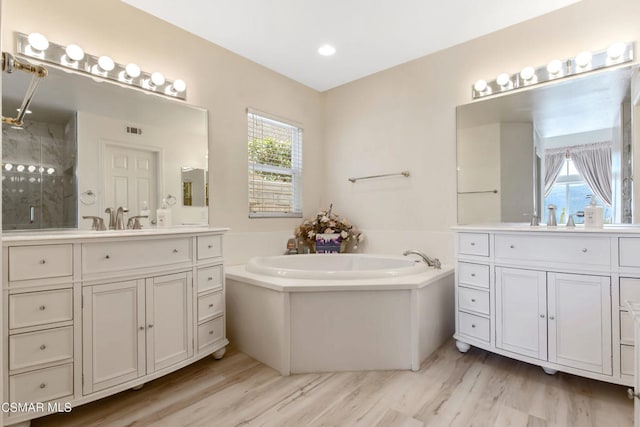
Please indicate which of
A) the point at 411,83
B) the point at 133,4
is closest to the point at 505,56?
the point at 411,83

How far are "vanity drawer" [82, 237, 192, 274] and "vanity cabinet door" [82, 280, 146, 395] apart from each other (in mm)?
93

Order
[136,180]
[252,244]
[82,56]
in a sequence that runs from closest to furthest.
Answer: [82,56], [136,180], [252,244]

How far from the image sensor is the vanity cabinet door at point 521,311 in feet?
6.57

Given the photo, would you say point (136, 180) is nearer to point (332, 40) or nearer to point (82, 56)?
point (82, 56)

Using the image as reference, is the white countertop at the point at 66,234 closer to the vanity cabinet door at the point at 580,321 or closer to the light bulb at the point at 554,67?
the vanity cabinet door at the point at 580,321

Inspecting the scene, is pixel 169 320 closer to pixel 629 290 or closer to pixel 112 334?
pixel 112 334

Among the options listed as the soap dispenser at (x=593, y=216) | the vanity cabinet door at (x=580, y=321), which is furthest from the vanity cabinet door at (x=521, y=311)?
the soap dispenser at (x=593, y=216)

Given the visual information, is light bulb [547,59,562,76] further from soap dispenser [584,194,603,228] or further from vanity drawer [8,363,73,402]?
vanity drawer [8,363,73,402]

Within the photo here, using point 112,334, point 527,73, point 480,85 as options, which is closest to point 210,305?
point 112,334

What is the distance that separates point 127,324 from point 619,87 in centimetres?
324

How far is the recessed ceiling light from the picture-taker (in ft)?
9.23

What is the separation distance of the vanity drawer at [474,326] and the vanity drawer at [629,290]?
0.71 m

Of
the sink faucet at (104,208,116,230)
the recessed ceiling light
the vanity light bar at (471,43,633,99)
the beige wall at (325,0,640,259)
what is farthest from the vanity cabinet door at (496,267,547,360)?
the sink faucet at (104,208,116,230)

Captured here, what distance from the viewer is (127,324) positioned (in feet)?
5.91
